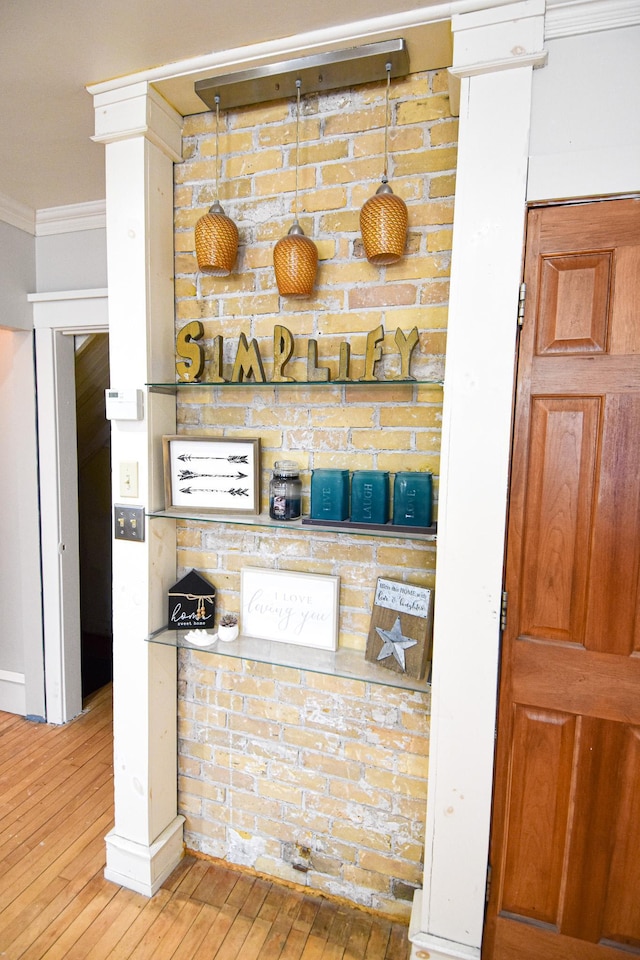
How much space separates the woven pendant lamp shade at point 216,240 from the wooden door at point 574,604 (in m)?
0.83

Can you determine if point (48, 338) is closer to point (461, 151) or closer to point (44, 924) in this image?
point (461, 151)

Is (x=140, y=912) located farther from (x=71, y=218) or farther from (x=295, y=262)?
(x=71, y=218)

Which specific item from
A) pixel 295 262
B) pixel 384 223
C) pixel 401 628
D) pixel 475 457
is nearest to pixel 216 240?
pixel 295 262

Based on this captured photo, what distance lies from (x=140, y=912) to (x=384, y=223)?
86.7 inches

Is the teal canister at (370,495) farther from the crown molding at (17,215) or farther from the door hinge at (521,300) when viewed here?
the crown molding at (17,215)

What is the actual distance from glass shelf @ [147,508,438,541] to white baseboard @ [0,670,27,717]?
1.81m

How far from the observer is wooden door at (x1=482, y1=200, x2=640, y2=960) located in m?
1.15

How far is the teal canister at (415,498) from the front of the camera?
1339mm

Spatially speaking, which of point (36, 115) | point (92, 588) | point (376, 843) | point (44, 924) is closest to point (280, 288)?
point (36, 115)

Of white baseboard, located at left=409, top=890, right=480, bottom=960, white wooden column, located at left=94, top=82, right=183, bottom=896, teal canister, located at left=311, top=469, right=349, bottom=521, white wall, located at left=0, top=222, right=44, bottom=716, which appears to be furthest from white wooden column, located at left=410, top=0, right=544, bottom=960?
white wall, located at left=0, top=222, right=44, bottom=716

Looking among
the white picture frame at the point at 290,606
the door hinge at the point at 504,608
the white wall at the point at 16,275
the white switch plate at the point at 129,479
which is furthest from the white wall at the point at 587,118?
the white wall at the point at 16,275

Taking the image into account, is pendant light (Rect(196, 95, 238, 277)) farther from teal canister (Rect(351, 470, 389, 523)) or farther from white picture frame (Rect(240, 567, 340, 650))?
white picture frame (Rect(240, 567, 340, 650))

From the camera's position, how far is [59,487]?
2555 mm

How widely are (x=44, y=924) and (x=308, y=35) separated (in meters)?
2.66
